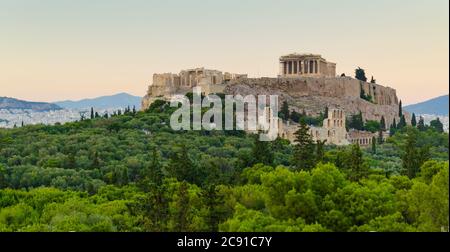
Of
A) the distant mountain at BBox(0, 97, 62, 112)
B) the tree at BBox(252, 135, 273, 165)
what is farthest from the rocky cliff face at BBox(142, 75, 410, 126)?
the tree at BBox(252, 135, 273, 165)

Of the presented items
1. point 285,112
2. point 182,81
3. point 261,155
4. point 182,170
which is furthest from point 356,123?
point 182,170

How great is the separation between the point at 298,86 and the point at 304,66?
15.1 ft

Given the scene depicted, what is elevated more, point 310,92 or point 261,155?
point 310,92

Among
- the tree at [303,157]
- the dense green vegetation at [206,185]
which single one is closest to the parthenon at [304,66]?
the dense green vegetation at [206,185]

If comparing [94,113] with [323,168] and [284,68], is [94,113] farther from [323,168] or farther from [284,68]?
[323,168]

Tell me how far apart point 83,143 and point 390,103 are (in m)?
41.8

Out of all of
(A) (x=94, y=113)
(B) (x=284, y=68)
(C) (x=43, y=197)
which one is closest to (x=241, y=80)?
(B) (x=284, y=68)

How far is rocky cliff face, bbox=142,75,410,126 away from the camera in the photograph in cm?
7381

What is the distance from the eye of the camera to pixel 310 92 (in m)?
76.4

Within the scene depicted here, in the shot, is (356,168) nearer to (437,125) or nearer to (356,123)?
(356,123)

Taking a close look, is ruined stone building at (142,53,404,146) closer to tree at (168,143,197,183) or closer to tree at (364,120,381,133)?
tree at (364,120,381,133)

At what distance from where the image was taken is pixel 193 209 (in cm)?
2386

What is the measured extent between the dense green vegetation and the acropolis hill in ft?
47.8

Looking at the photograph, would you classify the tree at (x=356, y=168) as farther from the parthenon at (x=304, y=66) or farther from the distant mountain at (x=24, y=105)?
the parthenon at (x=304, y=66)
